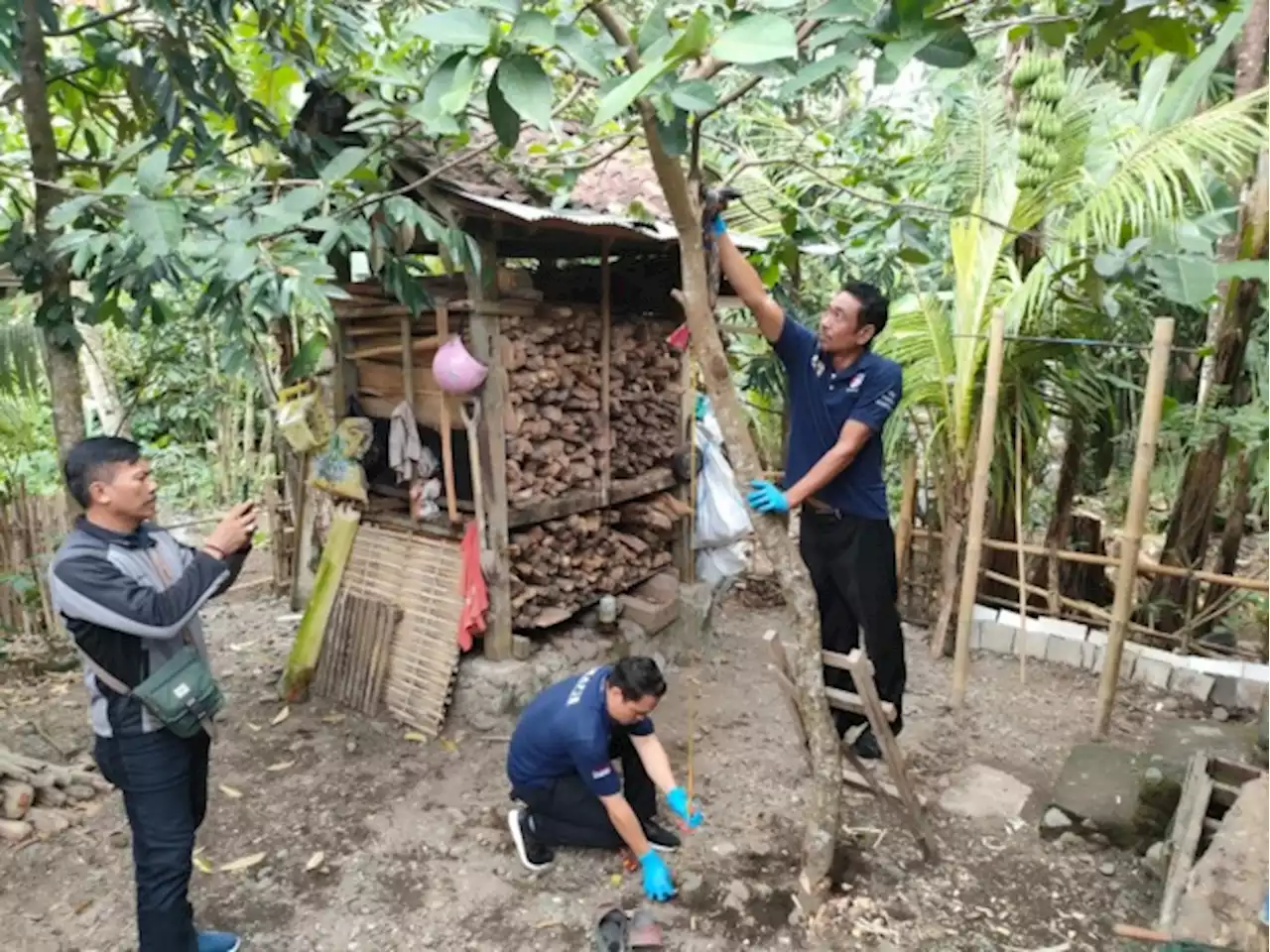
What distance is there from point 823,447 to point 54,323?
10.3ft

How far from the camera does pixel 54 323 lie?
133 inches

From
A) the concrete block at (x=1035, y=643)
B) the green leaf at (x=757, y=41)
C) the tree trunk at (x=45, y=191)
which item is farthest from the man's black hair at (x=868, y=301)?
the concrete block at (x=1035, y=643)

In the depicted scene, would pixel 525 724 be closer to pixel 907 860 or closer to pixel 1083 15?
pixel 907 860

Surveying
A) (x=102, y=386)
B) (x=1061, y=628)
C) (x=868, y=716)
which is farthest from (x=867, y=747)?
(x=102, y=386)

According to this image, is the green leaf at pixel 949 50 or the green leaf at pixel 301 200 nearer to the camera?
the green leaf at pixel 949 50

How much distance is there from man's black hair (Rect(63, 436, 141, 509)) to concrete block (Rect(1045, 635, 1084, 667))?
17.1ft

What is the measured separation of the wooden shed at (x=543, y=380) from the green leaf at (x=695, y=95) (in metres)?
2.19

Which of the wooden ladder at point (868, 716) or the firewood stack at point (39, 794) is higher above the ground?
the wooden ladder at point (868, 716)

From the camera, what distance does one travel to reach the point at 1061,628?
540cm

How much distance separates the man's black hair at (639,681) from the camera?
301cm

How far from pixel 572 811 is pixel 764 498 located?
1.54 metres

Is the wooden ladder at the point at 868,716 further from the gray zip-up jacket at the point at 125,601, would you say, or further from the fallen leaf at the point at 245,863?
the fallen leaf at the point at 245,863

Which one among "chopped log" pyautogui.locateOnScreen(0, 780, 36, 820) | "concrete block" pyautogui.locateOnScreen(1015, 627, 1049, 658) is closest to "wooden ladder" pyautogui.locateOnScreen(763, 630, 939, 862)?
"concrete block" pyautogui.locateOnScreen(1015, 627, 1049, 658)

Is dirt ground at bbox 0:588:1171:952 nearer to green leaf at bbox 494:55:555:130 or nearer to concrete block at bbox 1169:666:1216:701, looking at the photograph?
concrete block at bbox 1169:666:1216:701
